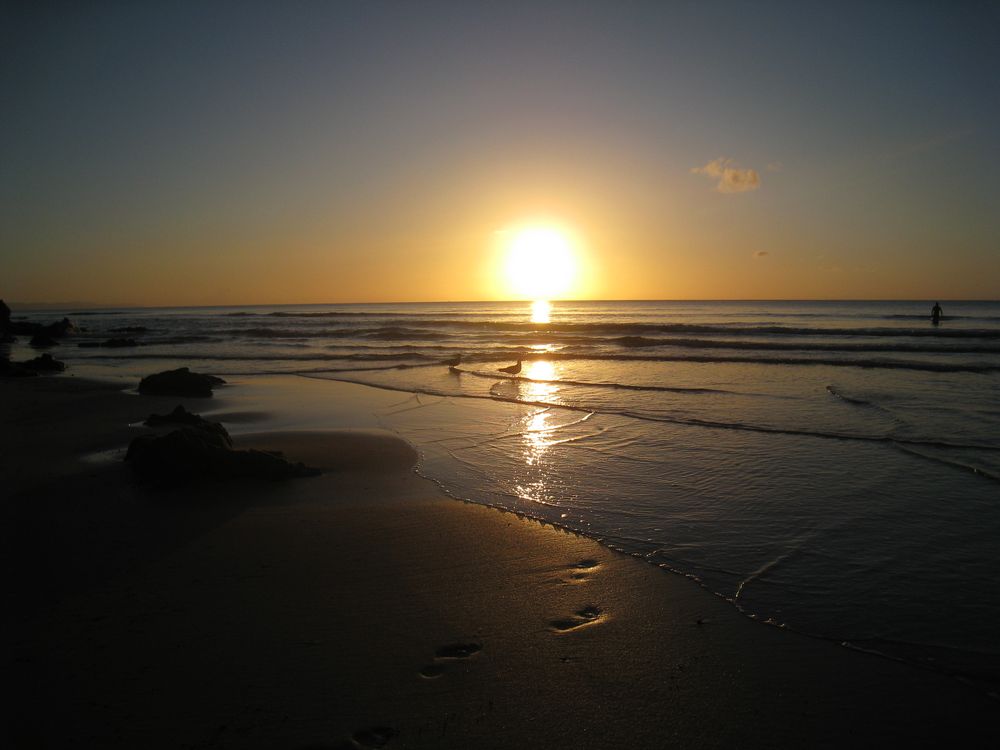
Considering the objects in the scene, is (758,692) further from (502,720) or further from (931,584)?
(931,584)

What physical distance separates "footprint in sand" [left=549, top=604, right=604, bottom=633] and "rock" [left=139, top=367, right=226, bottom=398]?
13.3 meters

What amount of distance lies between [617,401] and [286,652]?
34.1 feet

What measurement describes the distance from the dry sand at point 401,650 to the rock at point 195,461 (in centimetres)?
110

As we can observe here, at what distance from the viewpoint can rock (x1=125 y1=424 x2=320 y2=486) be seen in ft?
22.4

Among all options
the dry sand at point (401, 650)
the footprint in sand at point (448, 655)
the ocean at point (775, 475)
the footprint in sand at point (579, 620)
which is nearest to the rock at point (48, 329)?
the ocean at point (775, 475)

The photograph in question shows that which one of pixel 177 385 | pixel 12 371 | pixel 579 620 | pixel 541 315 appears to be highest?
pixel 541 315

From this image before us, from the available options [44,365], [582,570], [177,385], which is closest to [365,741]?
[582,570]

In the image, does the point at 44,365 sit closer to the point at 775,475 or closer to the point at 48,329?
the point at 775,475

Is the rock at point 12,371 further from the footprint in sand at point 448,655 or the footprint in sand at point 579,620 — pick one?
the footprint in sand at point 579,620

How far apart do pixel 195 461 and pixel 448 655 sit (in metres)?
4.95

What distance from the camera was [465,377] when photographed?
1833cm

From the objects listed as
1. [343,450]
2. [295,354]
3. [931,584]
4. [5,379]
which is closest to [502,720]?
[931,584]

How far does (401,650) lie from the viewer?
11.2ft

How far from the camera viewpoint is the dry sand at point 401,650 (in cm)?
279
